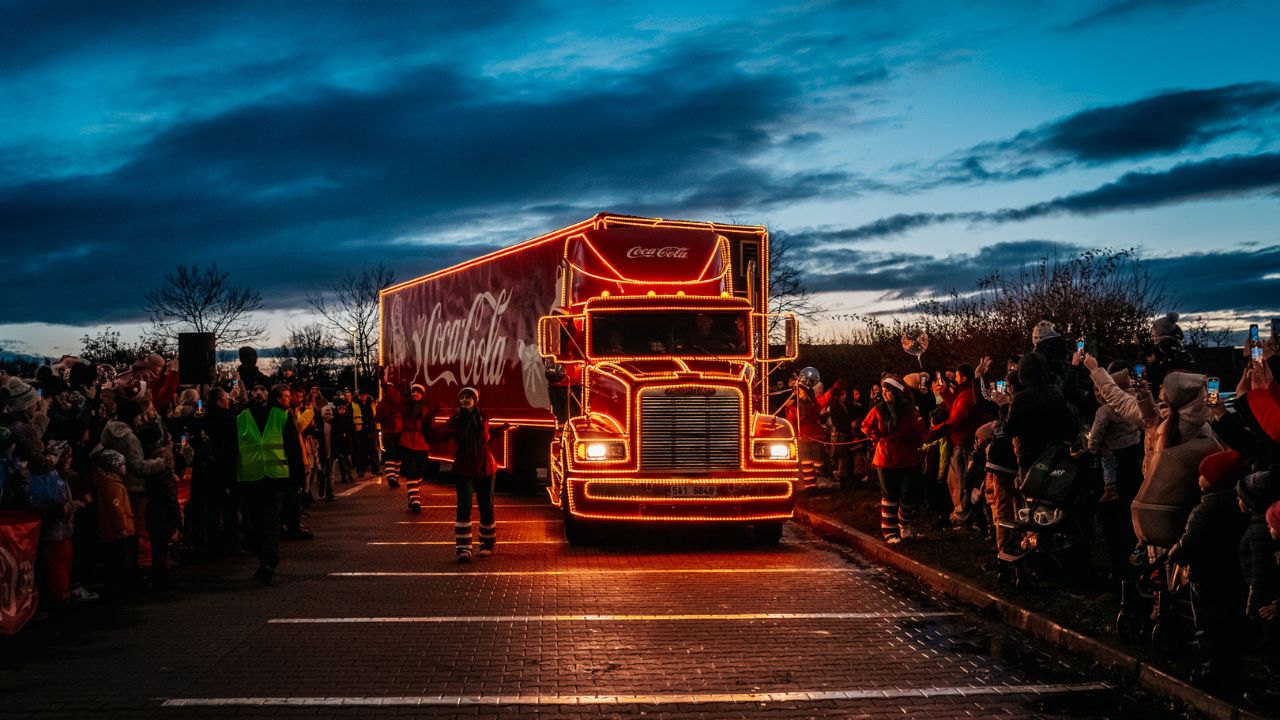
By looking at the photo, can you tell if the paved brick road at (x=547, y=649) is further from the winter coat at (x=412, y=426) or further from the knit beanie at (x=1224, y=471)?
the winter coat at (x=412, y=426)

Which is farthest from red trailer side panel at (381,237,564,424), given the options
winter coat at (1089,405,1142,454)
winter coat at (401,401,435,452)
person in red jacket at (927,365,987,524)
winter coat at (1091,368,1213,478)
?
winter coat at (1091,368,1213,478)

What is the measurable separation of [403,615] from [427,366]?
48.9ft

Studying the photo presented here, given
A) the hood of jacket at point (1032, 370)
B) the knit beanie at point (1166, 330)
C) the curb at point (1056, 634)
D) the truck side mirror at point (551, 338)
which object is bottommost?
the curb at point (1056, 634)

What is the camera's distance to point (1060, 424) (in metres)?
9.51

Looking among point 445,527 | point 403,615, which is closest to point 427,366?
point 445,527

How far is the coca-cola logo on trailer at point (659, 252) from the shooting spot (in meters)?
15.2

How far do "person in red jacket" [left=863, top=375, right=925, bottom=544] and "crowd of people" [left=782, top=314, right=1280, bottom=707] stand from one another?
16 mm

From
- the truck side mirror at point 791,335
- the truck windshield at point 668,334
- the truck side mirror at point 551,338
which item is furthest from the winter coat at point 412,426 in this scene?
the truck side mirror at point 791,335

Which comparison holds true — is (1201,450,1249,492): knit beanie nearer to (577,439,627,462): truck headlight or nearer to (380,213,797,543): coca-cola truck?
(380,213,797,543): coca-cola truck

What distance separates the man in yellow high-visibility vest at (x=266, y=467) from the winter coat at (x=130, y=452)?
2.75 ft

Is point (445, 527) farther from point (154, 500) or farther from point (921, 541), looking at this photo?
point (921, 541)

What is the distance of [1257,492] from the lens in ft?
20.3

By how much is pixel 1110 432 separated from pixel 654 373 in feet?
19.1

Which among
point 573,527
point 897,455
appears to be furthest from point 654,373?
point 897,455
